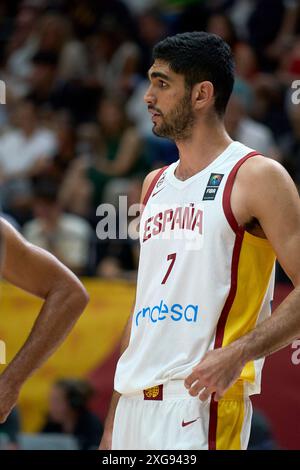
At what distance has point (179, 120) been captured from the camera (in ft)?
16.2

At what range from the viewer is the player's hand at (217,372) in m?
4.32

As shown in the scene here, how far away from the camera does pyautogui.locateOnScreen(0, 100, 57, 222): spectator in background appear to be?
1230cm

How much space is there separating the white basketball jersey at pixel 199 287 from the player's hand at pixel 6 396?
1.46 ft

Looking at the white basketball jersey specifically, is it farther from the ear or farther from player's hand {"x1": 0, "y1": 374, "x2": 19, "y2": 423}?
player's hand {"x1": 0, "y1": 374, "x2": 19, "y2": 423}

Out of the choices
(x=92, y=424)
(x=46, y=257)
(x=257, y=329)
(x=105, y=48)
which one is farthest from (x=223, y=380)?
(x=105, y=48)

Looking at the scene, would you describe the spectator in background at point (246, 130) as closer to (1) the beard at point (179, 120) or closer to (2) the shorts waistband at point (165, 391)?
(1) the beard at point (179, 120)

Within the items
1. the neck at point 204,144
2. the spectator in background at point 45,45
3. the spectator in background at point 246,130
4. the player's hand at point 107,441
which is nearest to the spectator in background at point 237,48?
the spectator in background at point 246,130

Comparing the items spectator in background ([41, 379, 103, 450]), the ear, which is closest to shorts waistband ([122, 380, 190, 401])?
the ear

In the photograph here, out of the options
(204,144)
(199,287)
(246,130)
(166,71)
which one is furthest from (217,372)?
(246,130)

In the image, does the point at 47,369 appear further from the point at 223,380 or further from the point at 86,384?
the point at 223,380

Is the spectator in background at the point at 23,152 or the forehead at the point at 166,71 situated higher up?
the spectator in background at the point at 23,152

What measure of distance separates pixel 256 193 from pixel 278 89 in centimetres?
690

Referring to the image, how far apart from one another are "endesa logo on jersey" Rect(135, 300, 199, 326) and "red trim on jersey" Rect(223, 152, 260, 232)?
38cm

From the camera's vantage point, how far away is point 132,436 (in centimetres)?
479
